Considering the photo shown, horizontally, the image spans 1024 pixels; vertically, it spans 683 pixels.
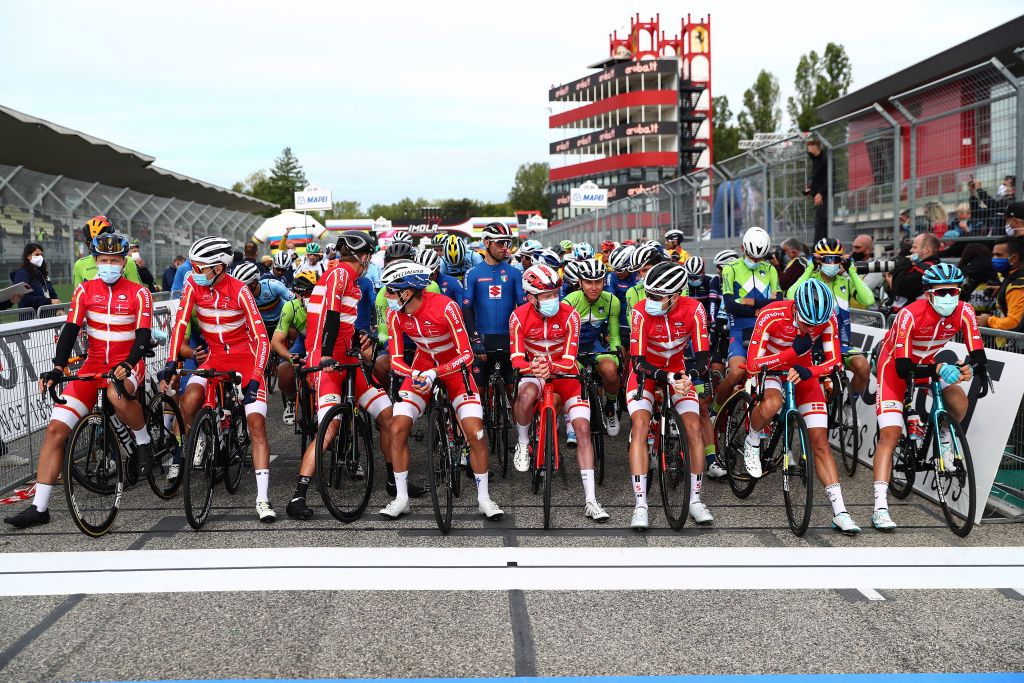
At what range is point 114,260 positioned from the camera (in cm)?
723

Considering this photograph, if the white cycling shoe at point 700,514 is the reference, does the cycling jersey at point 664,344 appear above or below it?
above

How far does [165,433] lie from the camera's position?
26.7 ft

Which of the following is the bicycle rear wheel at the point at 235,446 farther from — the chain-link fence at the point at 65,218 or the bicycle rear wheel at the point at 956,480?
the chain-link fence at the point at 65,218

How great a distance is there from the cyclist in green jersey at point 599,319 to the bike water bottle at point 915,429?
8.87 ft

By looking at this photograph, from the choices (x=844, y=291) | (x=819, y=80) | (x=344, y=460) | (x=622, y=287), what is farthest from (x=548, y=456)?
(x=819, y=80)

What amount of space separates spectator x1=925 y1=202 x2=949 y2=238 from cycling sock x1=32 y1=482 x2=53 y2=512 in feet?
30.5

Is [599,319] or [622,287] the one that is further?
[622,287]

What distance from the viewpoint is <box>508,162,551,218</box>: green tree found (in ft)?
513

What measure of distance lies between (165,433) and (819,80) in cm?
6894

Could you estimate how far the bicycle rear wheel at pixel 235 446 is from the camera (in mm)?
7434

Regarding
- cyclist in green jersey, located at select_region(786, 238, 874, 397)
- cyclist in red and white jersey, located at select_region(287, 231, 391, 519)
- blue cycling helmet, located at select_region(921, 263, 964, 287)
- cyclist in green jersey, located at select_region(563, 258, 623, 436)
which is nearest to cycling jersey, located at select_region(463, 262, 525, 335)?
cyclist in green jersey, located at select_region(563, 258, 623, 436)

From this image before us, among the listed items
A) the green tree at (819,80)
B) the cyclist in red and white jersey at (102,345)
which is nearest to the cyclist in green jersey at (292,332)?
the cyclist in red and white jersey at (102,345)

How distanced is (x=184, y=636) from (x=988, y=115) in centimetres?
946

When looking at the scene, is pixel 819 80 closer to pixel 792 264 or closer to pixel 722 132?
pixel 722 132
